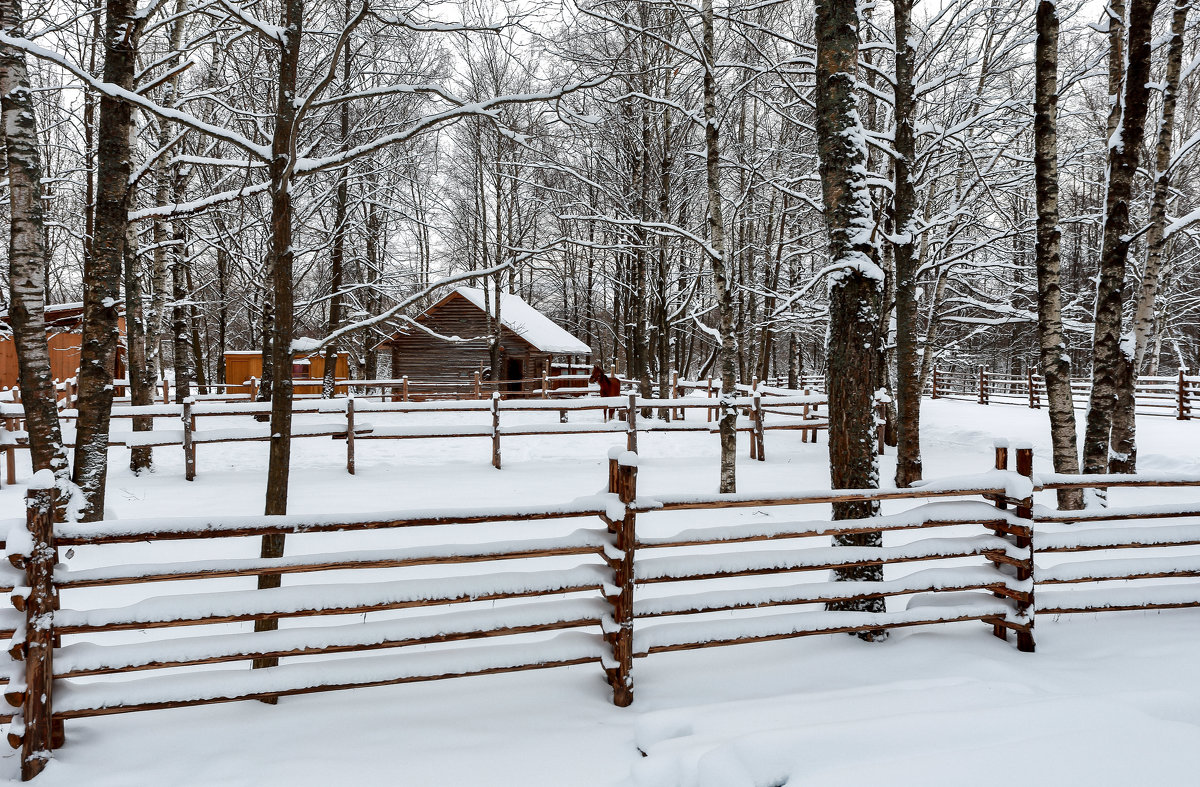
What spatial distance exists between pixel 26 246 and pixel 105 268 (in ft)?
4.23

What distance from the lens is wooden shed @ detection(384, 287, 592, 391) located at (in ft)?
93.1

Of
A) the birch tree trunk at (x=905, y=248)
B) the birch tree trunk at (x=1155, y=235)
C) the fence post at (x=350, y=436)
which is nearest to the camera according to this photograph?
the birch tree trunk at (x=1155, y=235)

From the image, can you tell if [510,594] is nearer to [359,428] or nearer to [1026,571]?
[1026,571]

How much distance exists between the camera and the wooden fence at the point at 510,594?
319cm

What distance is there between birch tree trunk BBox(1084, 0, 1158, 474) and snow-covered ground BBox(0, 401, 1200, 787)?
3.50 m

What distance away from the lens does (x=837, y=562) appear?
4129mm

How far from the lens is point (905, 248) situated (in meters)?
9.76

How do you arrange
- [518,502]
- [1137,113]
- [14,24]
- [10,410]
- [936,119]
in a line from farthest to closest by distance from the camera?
[936,119] < [10,410] < [518,502] < [1137,113] < [14,24]

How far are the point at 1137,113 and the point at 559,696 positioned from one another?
8.63 metres

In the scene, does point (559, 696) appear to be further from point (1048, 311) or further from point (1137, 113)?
point (1137, 113)

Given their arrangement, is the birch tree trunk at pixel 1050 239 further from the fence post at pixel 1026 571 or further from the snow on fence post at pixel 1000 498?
the fence post at pixel 1026 571

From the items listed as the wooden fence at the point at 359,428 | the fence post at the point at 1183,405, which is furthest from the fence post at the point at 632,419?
the fence post at the point at 1183,405

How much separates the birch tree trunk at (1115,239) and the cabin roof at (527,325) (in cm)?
2097

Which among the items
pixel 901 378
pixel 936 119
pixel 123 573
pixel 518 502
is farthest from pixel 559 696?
pixel 936 119
